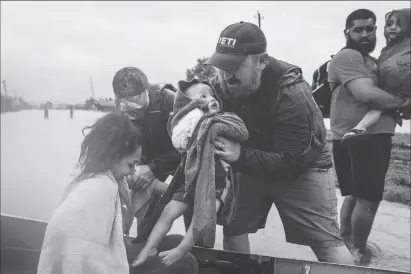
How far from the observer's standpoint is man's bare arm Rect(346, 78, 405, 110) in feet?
10.9

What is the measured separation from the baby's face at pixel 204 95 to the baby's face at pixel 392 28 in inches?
64.3

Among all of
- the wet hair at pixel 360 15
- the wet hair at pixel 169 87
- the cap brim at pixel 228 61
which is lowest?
the wet hair at pixel 169 87

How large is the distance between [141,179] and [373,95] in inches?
67.8

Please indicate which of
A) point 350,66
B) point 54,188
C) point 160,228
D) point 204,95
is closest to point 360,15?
point 350,66

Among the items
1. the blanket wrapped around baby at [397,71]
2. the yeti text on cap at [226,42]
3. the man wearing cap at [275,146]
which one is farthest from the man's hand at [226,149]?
the blanket wrapped around baby at [397,71]

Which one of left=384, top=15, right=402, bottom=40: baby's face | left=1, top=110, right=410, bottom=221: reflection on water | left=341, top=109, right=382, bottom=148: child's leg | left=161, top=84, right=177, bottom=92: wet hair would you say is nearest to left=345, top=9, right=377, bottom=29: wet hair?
left=384, top=15, right=402, bottom=40: baby's face

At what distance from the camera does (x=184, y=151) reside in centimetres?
253

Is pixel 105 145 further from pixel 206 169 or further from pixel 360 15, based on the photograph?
pixel 360 15

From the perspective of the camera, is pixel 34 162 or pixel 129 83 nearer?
pixel 129 83

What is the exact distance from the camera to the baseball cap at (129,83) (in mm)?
2908

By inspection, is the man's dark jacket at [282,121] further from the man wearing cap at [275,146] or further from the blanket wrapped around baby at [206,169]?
the blanket wrapped around baby at [206,169]

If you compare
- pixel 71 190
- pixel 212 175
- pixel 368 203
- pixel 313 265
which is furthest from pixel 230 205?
pixel 368 203

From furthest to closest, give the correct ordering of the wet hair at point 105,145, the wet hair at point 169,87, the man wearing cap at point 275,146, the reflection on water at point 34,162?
the reflection on water at point 34,162, the wet hair at point 169,87, the man wearing cap at point 275,146, the wet hair at point 105,145

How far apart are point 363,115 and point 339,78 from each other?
324 millimetres
